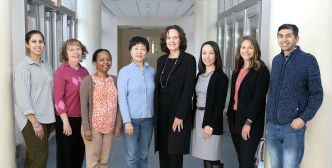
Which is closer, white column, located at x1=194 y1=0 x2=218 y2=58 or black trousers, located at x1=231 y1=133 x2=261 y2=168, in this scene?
black trousers, located at x1=231 y1=133 x2=261 y2=168

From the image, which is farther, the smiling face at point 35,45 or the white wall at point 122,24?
the white wall at point 122,24

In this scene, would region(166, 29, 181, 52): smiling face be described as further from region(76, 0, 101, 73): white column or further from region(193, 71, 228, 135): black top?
region(76, 0, 101, 73): white column

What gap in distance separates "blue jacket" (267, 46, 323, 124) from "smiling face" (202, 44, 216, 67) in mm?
547

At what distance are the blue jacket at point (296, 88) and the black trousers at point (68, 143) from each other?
1.77 meters

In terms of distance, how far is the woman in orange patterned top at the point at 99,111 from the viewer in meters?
3.11

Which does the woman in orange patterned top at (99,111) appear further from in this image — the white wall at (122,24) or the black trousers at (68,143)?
the white wall at (122,24)

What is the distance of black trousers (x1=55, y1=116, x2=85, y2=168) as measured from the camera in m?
3.25

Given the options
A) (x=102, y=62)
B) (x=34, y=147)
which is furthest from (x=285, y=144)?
(x=34, y=147)

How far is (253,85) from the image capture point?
9.70ft

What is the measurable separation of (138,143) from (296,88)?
147cm

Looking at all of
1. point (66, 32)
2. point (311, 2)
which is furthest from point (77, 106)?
point (66, 32)

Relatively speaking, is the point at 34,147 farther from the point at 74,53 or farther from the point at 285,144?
the point at 285,144

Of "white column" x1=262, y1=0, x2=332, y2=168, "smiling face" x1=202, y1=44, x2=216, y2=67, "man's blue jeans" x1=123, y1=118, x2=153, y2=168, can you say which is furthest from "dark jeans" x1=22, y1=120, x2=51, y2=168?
"white column" x1=262, y1=0, x2=332, y2=168

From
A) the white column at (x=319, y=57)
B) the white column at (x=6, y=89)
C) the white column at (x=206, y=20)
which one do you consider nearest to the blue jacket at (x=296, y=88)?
the white column at (x=319, y=57)
